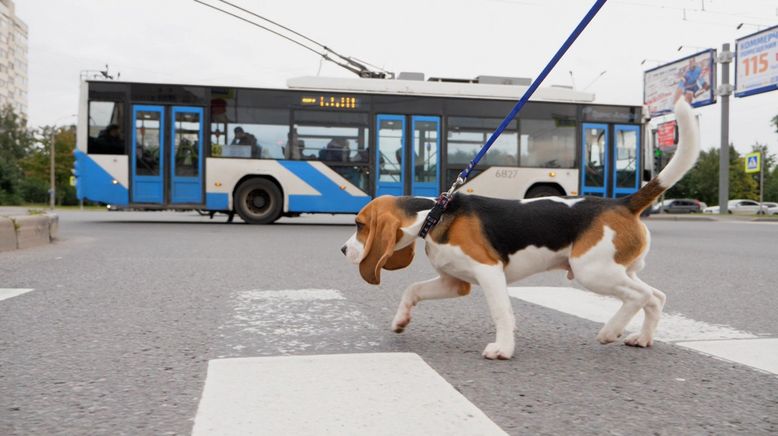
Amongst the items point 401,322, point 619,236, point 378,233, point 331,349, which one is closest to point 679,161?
point 619,236

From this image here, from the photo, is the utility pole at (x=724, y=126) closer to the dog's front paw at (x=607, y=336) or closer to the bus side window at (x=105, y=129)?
the bus side window at (x=105, y=129)

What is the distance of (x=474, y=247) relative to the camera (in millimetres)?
2893

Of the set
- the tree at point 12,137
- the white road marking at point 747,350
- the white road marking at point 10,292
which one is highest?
the tree at point 12,137

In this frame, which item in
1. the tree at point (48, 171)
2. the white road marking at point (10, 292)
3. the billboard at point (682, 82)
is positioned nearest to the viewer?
the white road marking at point (10, 292)

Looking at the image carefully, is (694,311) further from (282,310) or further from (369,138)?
(369,138)

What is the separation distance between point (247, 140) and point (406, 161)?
3909 mm

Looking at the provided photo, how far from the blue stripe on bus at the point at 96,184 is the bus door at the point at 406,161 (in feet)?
20.2

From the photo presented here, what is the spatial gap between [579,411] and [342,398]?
0.75 metres

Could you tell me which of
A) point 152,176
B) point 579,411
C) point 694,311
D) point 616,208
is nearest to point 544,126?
point 152,176

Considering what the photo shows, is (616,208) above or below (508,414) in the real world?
above

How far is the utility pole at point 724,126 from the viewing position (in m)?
34.5

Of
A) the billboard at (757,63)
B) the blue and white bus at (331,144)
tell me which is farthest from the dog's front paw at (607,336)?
the billboard at (757,63)

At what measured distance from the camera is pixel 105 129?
612 inches

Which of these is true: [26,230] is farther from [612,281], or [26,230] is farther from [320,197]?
[612,281]
